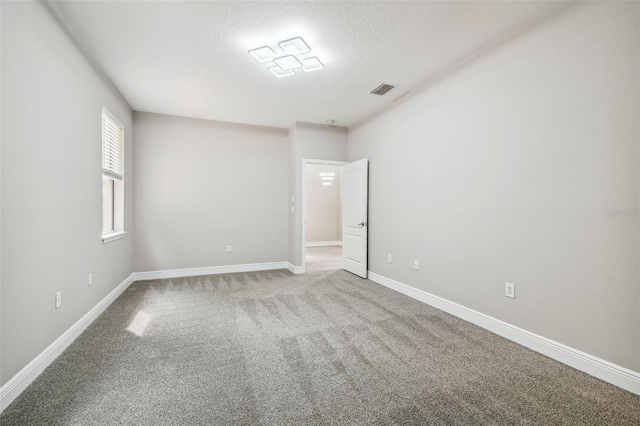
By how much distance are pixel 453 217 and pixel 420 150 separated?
38.5 inches

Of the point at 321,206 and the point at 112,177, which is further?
the point at 321,206

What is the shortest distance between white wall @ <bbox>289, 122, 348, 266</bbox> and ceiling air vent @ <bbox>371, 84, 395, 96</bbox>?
1.59 m

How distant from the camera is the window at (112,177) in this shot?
3463 mm

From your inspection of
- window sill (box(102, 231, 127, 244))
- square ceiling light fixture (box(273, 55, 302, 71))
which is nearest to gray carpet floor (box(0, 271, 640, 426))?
window sill (box(102, 231, 127, 244))

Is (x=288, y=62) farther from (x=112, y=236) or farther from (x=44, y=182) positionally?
(x=112, y=236)

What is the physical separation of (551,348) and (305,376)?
1.91 meters

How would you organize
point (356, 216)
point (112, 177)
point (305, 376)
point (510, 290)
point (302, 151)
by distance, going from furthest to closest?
1. point (302, 151)
2. point (356, 216)
3. point (112, 177)
4. point (510, 290)
5. point (305, 376)

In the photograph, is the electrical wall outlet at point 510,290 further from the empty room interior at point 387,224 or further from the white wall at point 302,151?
the white wall at point 302,151

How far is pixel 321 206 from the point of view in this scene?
950 centimetres

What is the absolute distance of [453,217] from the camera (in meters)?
3.18

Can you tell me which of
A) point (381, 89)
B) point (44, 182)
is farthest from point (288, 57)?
point (44, 182)

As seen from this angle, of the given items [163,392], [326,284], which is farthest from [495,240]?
[163,392]

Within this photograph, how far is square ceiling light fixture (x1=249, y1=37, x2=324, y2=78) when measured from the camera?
2619 millimetres

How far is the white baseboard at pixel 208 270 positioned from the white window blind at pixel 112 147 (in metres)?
1.64
